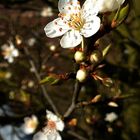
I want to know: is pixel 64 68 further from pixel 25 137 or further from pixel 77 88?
pixel 77 88

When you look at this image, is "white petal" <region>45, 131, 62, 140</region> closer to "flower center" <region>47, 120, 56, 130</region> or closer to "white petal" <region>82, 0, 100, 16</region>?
"flower center" <region>47, 120, 56, 130</region>

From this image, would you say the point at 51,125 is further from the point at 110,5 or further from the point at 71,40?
the point at 110,5

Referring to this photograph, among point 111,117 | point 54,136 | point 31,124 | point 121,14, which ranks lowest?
point 111,117

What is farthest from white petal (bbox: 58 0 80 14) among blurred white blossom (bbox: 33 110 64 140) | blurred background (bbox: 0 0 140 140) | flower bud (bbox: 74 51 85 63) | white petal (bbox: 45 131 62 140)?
blurred background (bbox: 0 0 140 140)

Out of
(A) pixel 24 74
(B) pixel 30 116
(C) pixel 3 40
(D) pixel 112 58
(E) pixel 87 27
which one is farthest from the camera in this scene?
(C) pixel 3 40

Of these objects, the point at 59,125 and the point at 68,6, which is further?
the point at 59,125

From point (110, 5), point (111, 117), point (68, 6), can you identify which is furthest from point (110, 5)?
point (111, 117)

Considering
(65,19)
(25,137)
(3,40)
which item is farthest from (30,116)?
(3,40)
